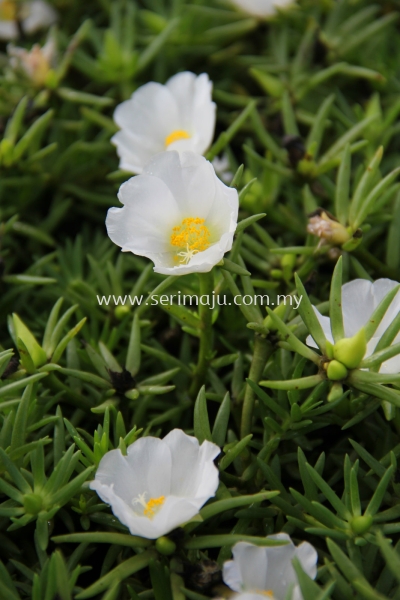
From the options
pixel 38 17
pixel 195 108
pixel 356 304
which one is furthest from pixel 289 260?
pixel 38 17

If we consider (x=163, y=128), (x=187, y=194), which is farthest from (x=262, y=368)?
(x=163, y=128)

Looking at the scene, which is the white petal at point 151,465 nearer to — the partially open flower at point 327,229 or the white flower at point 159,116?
the partially open flower at point 327,229

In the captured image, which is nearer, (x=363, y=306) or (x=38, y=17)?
(x=363, y=306)

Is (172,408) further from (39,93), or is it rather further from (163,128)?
(39,93)

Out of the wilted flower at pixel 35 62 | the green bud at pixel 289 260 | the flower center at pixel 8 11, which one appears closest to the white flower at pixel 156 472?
the green bud at pixel 289 260

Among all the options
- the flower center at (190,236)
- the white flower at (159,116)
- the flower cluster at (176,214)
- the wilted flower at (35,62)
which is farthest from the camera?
the wilted flower at (35,62)

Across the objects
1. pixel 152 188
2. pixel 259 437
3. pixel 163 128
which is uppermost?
pixel 152 188

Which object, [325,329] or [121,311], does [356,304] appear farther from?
[121,311]
